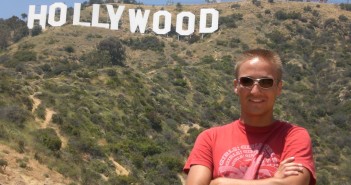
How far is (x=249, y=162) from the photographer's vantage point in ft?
12.6

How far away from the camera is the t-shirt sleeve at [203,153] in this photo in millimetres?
3971

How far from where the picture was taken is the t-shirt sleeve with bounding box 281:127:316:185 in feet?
12.4

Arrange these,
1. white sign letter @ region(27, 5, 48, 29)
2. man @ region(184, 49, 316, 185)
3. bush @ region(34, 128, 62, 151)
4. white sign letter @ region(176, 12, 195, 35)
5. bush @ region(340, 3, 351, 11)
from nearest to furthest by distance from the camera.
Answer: man @ region(184, 49, 316, 185) < bush @ region(34, 128, 62, 151) < white sign letter @ region(176, 12, 195, 35) < white sign letter @ region(27, 5, 48, 29) < bush @ region(340, 3, 351, 11)

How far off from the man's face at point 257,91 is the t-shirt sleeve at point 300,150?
10.9 inches

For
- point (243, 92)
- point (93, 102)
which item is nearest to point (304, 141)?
point (243, 92)

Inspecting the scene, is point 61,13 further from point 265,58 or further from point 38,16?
point 265,58

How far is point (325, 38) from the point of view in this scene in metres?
75.9

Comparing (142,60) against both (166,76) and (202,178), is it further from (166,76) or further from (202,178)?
(202,178)

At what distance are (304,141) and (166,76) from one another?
170 feet

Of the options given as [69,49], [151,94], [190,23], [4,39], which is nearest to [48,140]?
[151,94]

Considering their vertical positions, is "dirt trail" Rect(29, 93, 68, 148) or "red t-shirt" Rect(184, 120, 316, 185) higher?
"red t-shirt" Rect(184, 120, 316, 185)

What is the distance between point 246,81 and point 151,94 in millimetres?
43172

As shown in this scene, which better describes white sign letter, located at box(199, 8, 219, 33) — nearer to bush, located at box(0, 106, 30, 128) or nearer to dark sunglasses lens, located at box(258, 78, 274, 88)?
bush, located at box(0, 106, 30, 128)

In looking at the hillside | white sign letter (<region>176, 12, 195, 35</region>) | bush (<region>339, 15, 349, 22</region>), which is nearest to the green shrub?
the hillside
